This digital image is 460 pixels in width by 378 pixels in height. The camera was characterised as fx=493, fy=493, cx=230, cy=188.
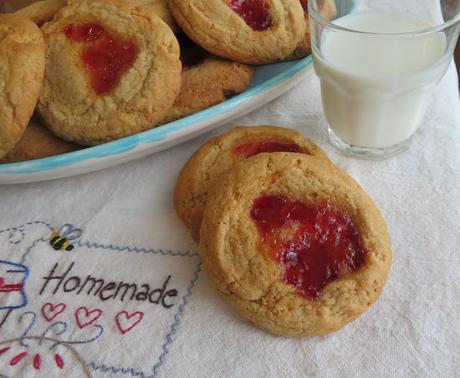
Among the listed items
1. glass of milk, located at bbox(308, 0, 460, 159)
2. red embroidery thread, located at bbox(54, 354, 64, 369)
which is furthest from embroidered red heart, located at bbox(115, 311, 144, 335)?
glass of milk, located at bbox(308, 0, 460, 159)

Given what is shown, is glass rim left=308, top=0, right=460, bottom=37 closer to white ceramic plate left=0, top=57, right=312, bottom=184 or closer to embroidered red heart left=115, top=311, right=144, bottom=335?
white ceramic plate left=0, top=57, right=312, bottom=184

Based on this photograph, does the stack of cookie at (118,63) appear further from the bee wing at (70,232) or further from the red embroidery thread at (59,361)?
the red embroidery thread at (59,361)

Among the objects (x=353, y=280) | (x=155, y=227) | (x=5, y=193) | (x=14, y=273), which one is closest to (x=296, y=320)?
(x=353, y=280)

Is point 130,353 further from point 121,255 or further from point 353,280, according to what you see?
point 353,280

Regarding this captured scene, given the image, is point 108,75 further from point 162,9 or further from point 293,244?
point 293,244

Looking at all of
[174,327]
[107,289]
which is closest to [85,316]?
[107,289]

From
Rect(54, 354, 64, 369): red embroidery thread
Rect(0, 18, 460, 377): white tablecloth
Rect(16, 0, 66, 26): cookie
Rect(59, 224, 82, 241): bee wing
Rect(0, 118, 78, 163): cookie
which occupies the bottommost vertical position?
Rect(0, 18, 460, 377): white tablecloth

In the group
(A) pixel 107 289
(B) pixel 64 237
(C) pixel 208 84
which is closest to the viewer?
(A) pixel 107 289
